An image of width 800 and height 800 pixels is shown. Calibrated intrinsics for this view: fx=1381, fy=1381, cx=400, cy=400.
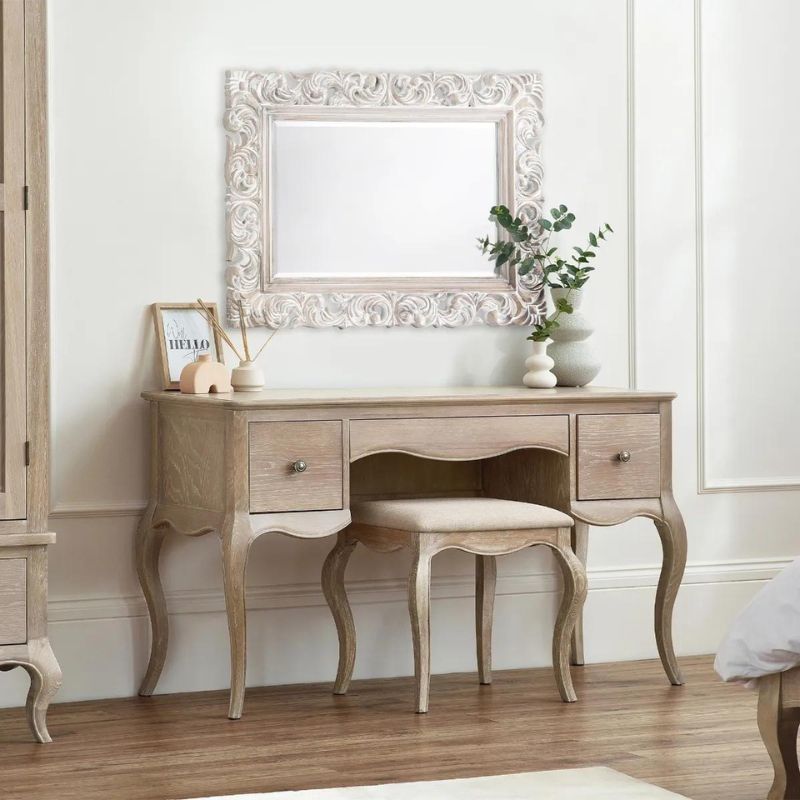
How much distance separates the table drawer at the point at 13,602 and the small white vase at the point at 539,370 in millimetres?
1429

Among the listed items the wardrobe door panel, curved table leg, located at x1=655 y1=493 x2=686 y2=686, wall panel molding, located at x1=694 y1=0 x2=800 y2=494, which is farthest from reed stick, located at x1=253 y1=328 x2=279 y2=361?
wall panel molding, located at x1=694 y1=0 x2=800 y2=494

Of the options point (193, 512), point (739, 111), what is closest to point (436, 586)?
point (193, 512)

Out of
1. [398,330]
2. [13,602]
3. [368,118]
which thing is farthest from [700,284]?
[13,602]

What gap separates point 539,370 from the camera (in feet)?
12.4

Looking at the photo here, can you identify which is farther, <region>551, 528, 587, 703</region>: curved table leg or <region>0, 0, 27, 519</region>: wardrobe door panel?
<region>551, 528, 587, 703</region>: curved table leg

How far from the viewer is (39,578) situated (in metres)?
3.16

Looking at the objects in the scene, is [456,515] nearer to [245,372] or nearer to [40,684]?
[245,372]

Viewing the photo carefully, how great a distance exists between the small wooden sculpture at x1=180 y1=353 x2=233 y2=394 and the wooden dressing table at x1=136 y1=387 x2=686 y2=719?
6 centimetres

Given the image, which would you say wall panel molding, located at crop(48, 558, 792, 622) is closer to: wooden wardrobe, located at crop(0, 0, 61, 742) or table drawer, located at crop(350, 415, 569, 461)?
wooden wardrobe, located at crop(0, 0, 61, 742)

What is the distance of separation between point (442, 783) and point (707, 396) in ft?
6.12

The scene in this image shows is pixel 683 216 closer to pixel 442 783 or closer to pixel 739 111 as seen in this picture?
pixel 739 111

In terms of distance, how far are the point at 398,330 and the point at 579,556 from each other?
829 mm

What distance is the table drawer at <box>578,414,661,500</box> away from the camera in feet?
11.7

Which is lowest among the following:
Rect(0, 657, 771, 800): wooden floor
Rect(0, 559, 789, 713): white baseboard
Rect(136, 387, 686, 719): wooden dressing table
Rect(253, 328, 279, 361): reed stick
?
Rect(0, 657, 771, 800): wooden floor
